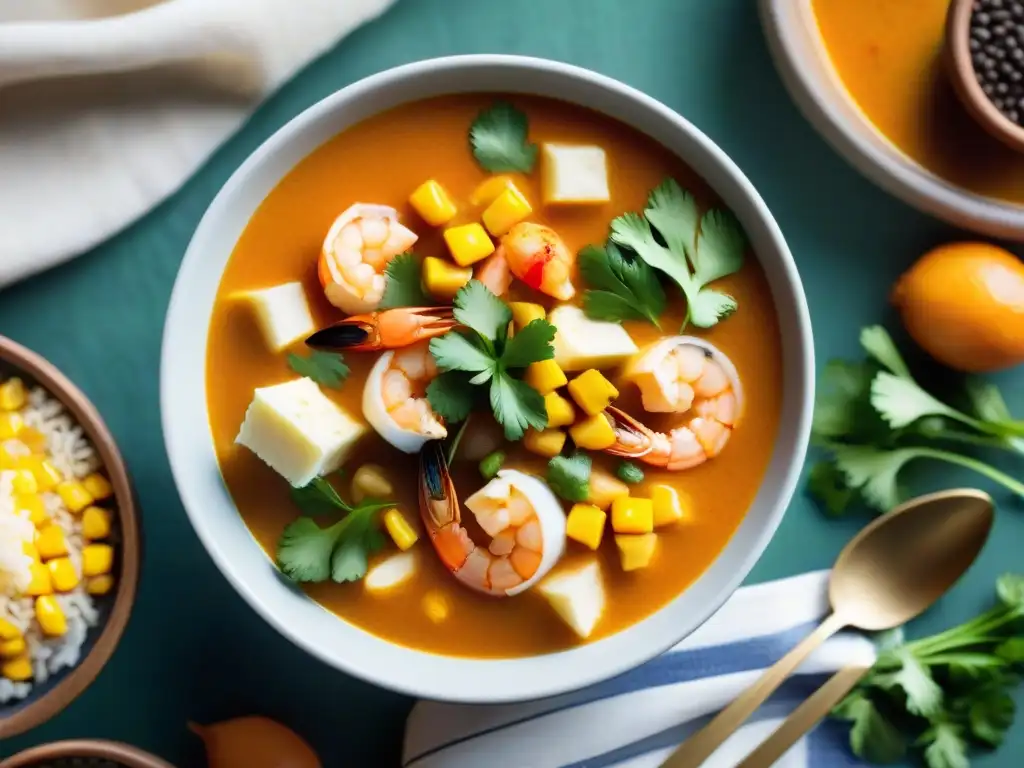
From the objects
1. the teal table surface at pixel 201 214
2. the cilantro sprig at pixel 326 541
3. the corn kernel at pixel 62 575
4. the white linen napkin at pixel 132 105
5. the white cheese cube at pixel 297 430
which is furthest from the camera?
the teal table surface at pixel 201 214

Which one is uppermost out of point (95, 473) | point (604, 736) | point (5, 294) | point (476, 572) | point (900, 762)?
point (5, 294)

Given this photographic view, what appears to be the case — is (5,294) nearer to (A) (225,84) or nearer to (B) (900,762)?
(A) (225,84)

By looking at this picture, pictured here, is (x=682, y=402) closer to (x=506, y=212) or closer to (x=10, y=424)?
(x=506, y=212)

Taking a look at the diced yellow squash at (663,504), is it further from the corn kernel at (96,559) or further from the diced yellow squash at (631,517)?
the corn kernel at (96,559)

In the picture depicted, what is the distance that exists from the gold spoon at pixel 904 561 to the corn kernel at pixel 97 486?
4.57ft

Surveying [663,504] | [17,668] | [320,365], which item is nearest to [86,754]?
[17,668]

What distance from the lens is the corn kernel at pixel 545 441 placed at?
184cm

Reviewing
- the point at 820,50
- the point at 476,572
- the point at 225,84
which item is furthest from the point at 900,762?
the point at 225,84

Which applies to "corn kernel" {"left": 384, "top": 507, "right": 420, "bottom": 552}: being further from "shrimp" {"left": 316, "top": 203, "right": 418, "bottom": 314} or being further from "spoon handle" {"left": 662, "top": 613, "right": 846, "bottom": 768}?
"spoon handle" {"left": 662, "top": 613, "right": 846, "bottom": 768}

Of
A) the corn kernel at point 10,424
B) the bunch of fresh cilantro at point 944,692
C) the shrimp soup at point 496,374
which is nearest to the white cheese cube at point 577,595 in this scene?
the shrimp soup at point 496,374

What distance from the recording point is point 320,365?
1834mm

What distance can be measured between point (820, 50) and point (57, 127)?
5.44 ft

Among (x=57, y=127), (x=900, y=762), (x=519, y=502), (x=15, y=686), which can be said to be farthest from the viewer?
(x=900, y=762)

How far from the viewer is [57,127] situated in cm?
212
